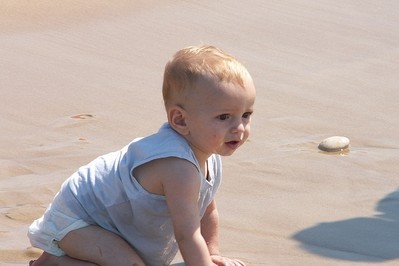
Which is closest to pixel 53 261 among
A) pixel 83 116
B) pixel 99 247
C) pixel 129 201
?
pixel 99 247

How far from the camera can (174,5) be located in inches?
312

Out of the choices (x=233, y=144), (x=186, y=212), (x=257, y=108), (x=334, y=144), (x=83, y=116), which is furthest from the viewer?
(x=257, y=108)

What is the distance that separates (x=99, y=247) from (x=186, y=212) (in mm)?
349

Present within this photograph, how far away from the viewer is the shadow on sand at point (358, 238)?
12.1ft

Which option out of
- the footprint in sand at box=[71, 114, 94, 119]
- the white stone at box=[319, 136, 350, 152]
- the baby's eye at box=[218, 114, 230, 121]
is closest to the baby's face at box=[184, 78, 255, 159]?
the baby's eye at box=[218, 114, 230, 121]

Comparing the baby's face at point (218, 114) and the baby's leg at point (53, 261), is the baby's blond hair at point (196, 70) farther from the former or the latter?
the baby's leg at point (53, 261)

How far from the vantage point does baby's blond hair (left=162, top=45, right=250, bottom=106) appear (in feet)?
10.8

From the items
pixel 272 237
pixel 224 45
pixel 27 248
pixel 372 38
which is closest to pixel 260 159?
pixel 272 237

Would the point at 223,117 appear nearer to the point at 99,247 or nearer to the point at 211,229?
the point at 211,229

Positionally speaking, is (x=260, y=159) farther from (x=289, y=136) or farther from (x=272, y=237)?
(x=272, y=237)

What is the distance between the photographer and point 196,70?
3.29 meters

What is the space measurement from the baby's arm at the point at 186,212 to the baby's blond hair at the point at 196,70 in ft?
→ 0.89

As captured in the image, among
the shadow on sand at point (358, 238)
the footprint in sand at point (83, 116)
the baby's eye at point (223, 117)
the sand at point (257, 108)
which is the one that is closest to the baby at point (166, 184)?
the baby's eye at point (223, 117)

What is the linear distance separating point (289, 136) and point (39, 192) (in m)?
1.56
